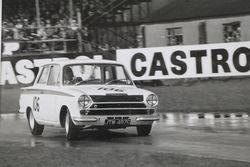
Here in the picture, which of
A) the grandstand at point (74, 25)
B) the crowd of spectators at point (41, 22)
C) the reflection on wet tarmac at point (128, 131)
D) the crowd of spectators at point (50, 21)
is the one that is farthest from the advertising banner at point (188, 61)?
the crowd of spectators at point (41, 22)

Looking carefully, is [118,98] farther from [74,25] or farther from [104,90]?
[74,25]

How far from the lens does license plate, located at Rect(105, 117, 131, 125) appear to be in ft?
35.0

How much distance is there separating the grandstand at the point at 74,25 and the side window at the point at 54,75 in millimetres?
6125

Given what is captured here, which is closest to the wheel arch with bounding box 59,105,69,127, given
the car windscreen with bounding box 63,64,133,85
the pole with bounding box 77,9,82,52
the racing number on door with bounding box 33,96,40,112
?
the car windscreen with bounding box 63,64,133,85

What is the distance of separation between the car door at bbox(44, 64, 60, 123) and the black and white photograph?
3 centimetres

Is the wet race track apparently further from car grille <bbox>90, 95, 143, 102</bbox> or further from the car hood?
the car hood

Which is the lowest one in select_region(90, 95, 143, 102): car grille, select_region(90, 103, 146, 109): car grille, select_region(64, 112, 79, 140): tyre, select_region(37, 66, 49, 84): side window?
select_region(64, 112, 79, 140): tyre

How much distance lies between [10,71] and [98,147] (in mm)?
8499

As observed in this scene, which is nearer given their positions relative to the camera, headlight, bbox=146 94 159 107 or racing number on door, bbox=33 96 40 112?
headlight, bbox=146 94 159 107

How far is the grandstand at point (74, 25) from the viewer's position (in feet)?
59.4

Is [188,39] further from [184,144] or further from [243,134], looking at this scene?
[184,144]

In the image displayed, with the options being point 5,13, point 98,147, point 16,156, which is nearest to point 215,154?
point 98,147

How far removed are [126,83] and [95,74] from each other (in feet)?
1.97

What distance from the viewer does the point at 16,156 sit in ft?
29.6
